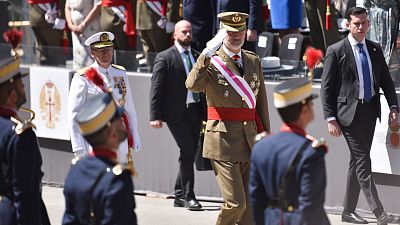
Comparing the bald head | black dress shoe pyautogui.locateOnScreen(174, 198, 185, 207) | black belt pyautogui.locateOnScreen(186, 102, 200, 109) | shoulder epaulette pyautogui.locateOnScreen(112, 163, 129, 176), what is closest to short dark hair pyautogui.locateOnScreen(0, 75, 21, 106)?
shoulder epaulette pyautogui.locateOnScreen(112, 163, 129, 176)

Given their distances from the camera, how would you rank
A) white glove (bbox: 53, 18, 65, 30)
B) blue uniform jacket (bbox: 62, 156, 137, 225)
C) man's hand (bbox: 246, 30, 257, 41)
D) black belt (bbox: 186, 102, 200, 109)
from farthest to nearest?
white glove (bbox: 53, 18, 65, 30)
man's hand (bbox: 246, 30, 257, 41)
black belt (bbox: 186, 102, 200, 109)
blue uniform jacket (bbox: 62, 156, 137, 225)

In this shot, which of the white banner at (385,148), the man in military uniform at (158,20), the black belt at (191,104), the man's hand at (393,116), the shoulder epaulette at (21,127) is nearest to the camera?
the shoulder epaulette at (21,127)

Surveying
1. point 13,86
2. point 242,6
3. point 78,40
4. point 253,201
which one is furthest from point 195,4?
point 253,201

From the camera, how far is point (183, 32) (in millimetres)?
11086

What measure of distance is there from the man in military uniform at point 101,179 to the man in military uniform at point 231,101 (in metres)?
2.81

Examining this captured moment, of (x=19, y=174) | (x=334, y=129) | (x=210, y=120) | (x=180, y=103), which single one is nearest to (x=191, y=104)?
(x=180, y=103)

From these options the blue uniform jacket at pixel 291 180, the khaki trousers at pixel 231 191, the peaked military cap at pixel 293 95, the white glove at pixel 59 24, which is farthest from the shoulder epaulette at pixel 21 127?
the white glove at pixel 59 24

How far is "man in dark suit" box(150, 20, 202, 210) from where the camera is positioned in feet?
36.6

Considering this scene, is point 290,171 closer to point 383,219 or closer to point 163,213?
point 383,219

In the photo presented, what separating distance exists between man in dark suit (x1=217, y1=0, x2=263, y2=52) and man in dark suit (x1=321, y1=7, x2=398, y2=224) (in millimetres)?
1484

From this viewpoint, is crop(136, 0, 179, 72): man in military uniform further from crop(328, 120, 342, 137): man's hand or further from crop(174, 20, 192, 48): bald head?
crop(328, 120, 342, 137): man's hand

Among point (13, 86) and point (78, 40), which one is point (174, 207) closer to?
point (78, 40)

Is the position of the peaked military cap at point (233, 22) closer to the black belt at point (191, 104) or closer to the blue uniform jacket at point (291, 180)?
the black belt at point (191, 104)

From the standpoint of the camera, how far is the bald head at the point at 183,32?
11062 millimetres
